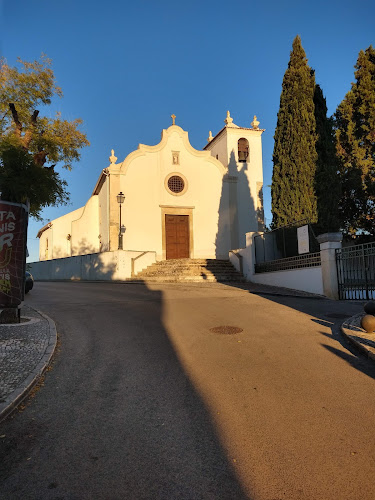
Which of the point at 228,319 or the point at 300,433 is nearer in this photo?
the point at 300,433

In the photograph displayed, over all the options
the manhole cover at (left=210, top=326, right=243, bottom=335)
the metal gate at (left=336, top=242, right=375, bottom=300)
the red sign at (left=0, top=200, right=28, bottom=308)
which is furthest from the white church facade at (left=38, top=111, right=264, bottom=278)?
the manhole cover at (left=210, top=326, right=243, bottom=335)

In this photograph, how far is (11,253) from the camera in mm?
8172

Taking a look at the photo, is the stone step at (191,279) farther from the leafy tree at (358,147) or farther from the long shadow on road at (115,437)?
the long shadow on road at (115,437)

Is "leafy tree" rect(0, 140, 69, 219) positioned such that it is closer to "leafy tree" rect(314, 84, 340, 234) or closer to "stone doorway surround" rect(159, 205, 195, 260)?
"leafy tree" rect(314, 84, 340, 234)

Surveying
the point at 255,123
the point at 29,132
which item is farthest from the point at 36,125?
the point at 255,123

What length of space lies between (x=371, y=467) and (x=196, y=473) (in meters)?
1.30

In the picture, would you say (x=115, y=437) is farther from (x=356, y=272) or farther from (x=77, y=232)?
(x=77, y=232)

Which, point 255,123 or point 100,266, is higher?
point 255,123

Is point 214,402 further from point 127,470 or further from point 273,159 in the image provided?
point 273,159

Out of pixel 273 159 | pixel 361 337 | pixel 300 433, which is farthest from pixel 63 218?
pixel 300 433

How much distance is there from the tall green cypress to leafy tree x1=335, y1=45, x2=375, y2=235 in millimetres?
3170

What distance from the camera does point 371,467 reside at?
2.75 m

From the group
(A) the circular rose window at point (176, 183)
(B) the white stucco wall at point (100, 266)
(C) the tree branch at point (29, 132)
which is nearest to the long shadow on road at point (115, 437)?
(C) the tree branch at point (29, 132)

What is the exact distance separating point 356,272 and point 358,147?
41.1ft
